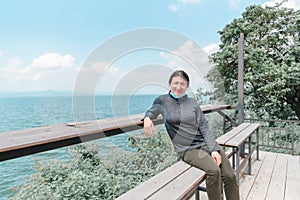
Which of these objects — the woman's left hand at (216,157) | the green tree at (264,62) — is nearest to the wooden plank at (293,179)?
the woman's left hand at (216,157)

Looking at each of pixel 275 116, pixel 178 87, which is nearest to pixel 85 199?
pixel 178 87

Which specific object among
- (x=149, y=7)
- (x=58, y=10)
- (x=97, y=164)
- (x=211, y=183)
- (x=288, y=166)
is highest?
(x=58, y=10)

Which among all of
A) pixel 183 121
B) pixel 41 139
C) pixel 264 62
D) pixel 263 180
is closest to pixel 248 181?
pixel 263 180

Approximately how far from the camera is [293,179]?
261cm

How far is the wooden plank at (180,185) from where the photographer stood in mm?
1165

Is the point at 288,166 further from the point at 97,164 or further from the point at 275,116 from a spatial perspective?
the point at 275,116

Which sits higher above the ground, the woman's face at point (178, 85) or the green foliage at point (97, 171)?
the woman's face at point (178, 85)

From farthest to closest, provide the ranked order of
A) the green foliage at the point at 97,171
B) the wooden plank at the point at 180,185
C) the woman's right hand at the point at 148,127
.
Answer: the green foliage at the point at 97,171 < the woman's right hand at the point at 148,127 < the wooden plank at the point at 180,185

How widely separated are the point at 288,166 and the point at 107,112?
113 inches

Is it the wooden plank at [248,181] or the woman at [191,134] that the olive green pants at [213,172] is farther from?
the wooden plank at [248,181]

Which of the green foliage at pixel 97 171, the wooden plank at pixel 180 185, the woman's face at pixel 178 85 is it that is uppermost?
the woman's face at pixel 178 85

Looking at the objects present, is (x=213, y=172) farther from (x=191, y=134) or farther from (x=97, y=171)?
(x=97, y=171)

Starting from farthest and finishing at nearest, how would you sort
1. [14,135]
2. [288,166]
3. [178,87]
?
[288,166]
[178,87]
[14,135]

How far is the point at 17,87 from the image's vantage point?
17.8 feet
